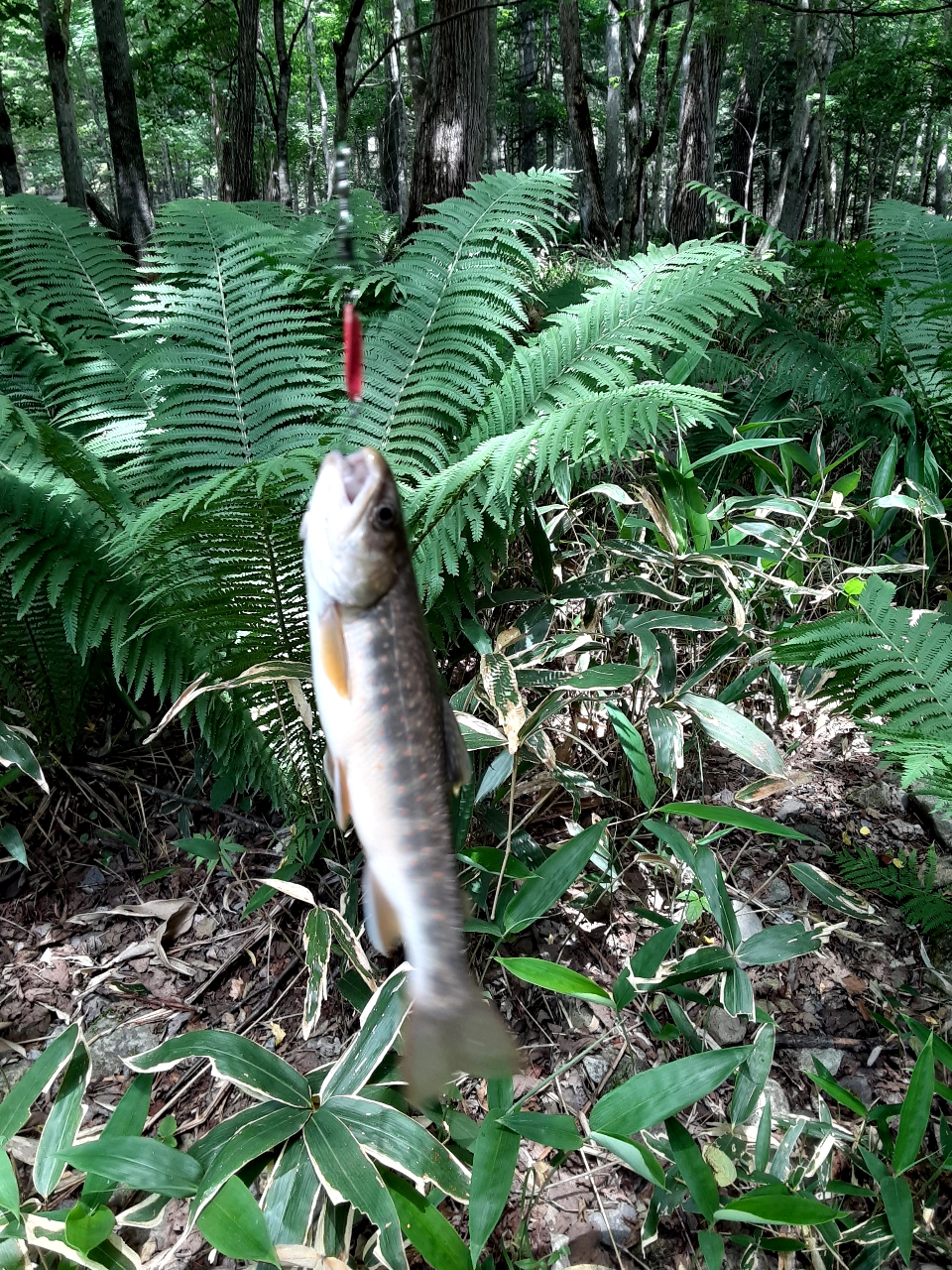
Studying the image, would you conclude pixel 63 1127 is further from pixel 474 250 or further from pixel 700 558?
pixel 474 250

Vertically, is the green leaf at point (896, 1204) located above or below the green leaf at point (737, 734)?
below

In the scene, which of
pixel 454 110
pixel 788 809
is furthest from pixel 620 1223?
pixel 454 110

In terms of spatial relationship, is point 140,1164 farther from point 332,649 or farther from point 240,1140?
point 332,649

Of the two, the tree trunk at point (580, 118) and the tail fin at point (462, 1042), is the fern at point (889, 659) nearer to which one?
the tail fin at point (462, 1042)

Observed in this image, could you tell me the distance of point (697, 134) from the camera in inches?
286

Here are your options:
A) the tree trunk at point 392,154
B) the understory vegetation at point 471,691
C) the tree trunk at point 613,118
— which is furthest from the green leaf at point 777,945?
the tree trunk at point 613,118

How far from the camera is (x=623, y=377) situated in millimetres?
2045

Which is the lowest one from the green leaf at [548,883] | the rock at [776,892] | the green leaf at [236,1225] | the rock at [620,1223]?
the rock at [620,1223]

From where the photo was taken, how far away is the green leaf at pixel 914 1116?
1.55 m

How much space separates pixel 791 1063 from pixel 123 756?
83.7 inches

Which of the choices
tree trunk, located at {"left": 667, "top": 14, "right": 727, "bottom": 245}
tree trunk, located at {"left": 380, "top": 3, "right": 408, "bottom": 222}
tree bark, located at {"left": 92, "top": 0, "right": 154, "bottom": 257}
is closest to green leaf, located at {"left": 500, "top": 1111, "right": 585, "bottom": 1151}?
tree bark, located at {"left": 92, "top": 0, "right": 154, "bottom": 257}

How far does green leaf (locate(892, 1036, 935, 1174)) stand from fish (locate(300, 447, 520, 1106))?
56.1 inches

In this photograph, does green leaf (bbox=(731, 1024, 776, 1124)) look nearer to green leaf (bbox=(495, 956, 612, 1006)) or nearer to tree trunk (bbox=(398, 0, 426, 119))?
green leaf (bbox=(495, 956, 612, 1006))

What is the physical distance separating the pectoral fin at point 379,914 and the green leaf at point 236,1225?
110 cm
